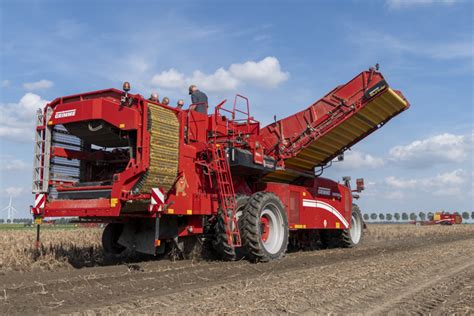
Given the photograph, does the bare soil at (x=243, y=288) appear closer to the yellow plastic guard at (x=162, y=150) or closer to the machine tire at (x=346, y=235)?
the yellow plastic guard at (x=162, y=150)

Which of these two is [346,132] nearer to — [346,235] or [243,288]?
[346,235]

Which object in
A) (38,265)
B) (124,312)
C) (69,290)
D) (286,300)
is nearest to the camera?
(124,312)

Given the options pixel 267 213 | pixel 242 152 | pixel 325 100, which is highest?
pixel 325 100

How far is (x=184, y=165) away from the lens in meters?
8.52

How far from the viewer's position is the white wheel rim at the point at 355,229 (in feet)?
48.1

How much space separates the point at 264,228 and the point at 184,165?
2.31 meters

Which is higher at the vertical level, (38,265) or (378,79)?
(378,79)

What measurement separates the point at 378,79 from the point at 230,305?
25.3ft

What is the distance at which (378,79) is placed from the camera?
433 inches

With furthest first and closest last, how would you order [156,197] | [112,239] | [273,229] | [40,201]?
1. [112,239]
2. [273,229]
3. [40,201]
4. [156,197]

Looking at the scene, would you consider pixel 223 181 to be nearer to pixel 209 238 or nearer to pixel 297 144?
pixel 209 238

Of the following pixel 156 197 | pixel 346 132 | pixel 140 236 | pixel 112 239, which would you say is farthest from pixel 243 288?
pixel 346 132

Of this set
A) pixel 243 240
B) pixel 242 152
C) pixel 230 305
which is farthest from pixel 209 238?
pixel 230 305

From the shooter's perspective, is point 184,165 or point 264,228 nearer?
point 184,165
